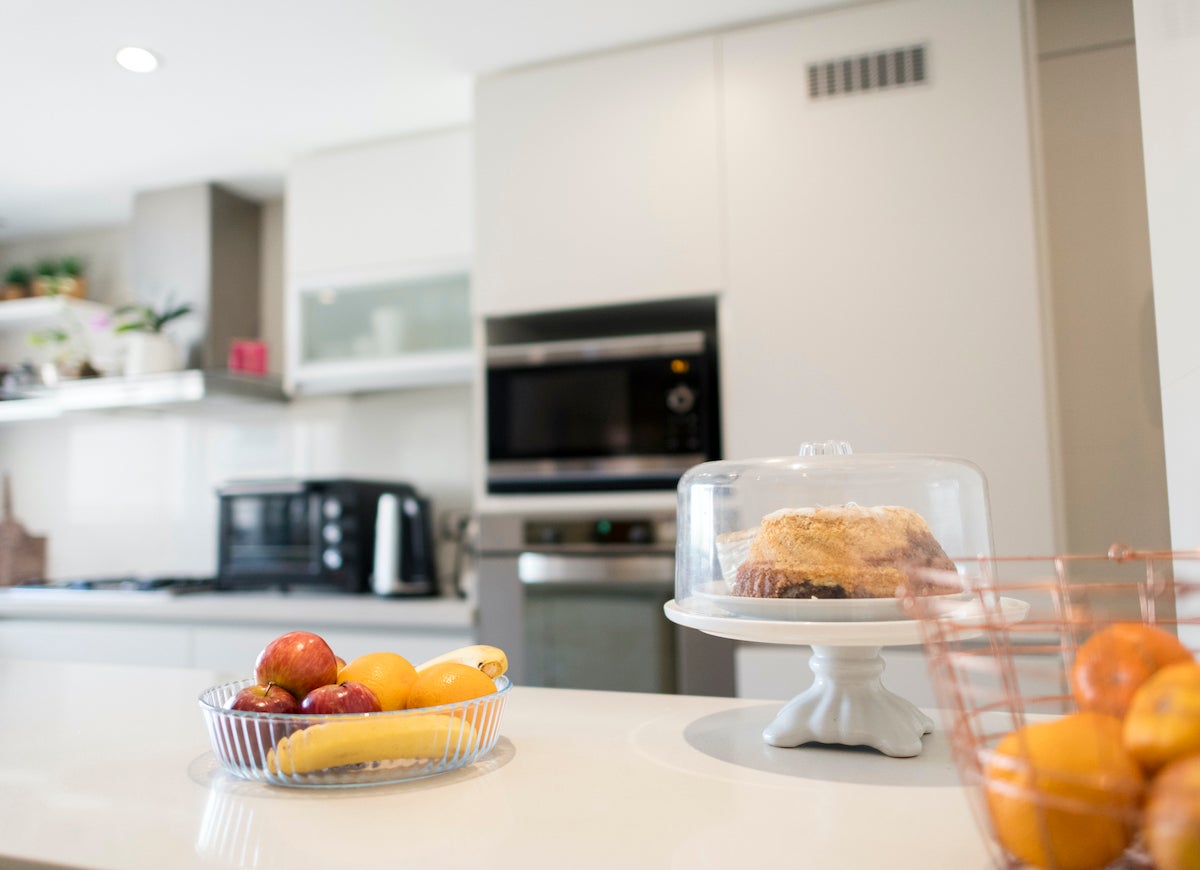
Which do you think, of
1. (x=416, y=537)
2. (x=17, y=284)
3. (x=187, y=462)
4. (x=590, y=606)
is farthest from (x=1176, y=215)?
(x=17, y=284)

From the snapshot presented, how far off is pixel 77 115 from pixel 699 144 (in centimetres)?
182

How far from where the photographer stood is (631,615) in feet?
6.80

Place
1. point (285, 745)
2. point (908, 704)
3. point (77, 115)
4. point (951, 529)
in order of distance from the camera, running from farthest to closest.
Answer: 1. point (77, 115)
2. point (951, 529)
3. point (908, 704)
4. point (285, 745)

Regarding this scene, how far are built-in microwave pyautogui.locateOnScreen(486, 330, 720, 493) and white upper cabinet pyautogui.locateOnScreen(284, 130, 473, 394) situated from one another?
35 centimetres

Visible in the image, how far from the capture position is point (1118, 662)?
46 centimetres

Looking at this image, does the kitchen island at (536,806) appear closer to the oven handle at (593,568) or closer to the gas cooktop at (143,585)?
the oven handle at (593,568)

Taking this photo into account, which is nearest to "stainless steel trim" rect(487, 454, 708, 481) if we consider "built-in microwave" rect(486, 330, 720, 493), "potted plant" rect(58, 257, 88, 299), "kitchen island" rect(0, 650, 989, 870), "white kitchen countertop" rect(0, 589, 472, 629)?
"built-in microwave" rect(486, 330, 720, 493)

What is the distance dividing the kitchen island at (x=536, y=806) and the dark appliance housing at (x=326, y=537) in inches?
60.4

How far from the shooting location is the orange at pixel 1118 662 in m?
0.45

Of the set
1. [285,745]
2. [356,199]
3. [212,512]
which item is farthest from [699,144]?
[212,512]

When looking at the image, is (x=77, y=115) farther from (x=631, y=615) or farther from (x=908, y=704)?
(x=908, y=704)

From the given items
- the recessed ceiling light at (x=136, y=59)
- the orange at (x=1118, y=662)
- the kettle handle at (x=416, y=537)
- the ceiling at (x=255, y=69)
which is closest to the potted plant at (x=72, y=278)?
the ceiling at (x=255, y=69)

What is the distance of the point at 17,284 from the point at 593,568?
110 inches

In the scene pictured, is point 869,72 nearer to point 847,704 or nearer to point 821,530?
point 821,530
